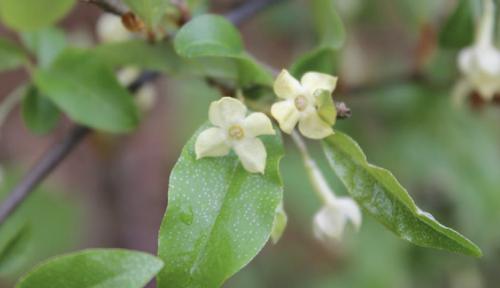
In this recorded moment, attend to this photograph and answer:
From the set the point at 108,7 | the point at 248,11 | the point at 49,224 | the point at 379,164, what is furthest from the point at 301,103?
the point at 49,224

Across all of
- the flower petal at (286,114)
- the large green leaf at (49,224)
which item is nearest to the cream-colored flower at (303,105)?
the flower petal at (286,114)

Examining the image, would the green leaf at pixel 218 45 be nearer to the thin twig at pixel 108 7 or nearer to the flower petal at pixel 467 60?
the thin twig at pixel 108 7

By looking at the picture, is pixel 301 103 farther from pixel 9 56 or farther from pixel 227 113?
pixel 9 56

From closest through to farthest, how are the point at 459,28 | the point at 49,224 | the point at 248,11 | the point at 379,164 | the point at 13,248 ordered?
the point at 13,248 → the point at 459,28 → the point at 248,11 → the point at 379,164 → the point at 49,224

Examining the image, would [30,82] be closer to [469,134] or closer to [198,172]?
[198,172]

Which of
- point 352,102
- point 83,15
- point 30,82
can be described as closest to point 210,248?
point 30,82

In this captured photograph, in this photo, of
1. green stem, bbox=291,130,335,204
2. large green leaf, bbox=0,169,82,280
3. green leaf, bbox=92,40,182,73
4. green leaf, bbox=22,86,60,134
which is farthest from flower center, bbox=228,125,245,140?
large green leaf, bbox=0,169,82,280

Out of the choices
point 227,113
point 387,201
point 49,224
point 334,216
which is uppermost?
point 227,113
